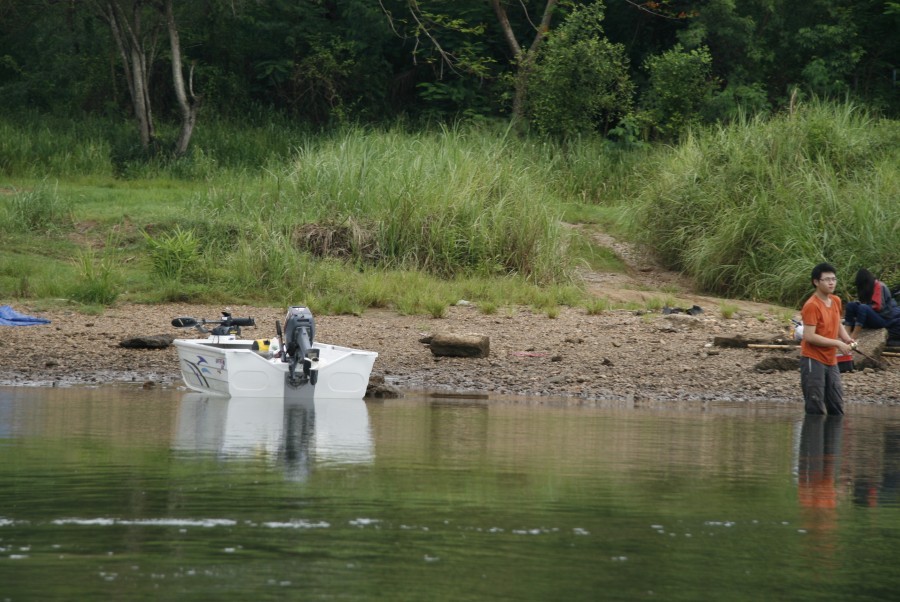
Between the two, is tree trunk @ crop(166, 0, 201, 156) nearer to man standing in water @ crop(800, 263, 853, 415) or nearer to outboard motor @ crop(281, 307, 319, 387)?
outboard motor @ crop(281, 307, 319, 387)

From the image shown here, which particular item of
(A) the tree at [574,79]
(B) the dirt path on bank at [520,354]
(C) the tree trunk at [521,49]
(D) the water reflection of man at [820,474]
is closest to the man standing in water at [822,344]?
(D) the water reflection of man at [820,474]

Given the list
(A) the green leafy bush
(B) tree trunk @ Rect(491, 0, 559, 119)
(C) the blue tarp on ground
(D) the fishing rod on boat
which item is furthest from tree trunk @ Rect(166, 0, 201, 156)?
→ (D) the fishing rod on boat

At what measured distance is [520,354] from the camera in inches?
664

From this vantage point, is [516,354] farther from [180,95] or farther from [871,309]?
[180,95]

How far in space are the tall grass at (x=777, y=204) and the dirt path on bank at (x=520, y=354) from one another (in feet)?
6.24

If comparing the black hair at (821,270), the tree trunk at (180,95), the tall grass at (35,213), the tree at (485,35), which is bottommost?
the black hair at (821,270)

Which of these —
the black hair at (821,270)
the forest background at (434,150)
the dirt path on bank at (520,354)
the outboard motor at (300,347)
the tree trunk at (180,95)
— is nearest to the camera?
the black hair at (821,270)

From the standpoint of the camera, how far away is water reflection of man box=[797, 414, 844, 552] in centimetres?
735

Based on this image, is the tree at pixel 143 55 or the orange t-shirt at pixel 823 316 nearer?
the orange t-shirt at pixel 823 316

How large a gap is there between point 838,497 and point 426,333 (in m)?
10.1

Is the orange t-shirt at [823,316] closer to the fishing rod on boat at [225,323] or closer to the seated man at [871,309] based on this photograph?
the seated man at [871,309]

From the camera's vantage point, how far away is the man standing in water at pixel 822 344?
12.4 m

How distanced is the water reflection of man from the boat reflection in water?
299cm

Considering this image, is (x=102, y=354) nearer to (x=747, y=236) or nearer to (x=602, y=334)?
(x=602, y=334)
